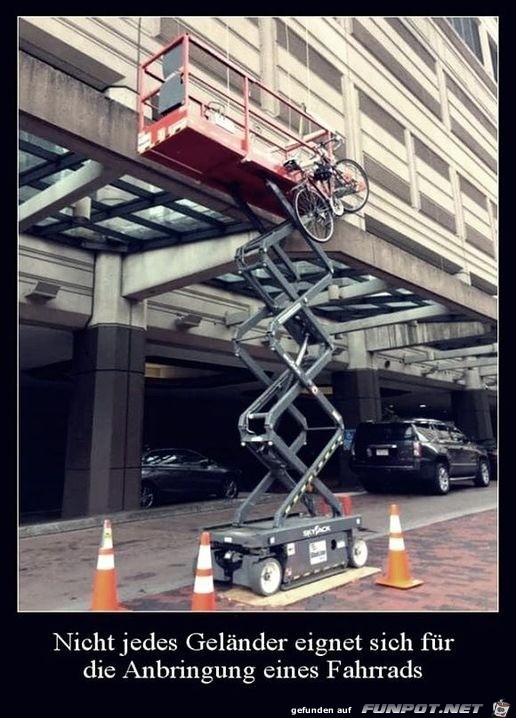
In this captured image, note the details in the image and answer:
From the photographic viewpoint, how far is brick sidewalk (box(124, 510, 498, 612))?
4.98 metres

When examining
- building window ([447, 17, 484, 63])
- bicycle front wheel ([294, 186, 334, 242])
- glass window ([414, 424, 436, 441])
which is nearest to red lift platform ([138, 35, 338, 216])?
bicycle front wheel ([294, 186, 334, 242])

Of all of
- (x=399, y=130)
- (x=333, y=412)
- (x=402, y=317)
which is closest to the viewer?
(x=333, y=412)

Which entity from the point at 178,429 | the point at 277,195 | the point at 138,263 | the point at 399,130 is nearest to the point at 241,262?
the point at 277,195

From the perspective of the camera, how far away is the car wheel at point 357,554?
20.6 ft

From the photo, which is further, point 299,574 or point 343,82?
point 343,82

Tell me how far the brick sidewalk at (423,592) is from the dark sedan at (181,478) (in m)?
6.99

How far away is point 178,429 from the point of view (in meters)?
28.3

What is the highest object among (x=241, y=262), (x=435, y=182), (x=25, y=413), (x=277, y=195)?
(x=435, y=182)

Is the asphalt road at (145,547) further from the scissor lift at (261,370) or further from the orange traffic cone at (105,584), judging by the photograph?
the scissor lift at (261,370)

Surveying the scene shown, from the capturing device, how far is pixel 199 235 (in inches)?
443

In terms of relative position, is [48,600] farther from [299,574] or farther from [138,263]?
[138,263]

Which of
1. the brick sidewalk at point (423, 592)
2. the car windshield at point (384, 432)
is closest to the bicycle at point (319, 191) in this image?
the brick sidewalk at point (423, 592)

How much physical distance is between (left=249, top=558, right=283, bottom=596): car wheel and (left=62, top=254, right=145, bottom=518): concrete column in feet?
22.6

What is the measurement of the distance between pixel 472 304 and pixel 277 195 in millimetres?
9062
